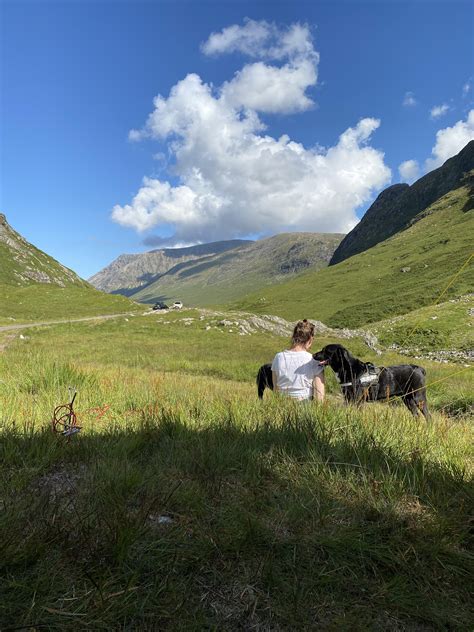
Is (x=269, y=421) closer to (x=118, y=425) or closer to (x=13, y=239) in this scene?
(x=118, y=425)

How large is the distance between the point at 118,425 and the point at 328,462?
8.19ft

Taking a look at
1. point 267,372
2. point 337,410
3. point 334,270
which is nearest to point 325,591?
point 337,410

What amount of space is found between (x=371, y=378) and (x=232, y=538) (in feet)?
18.7

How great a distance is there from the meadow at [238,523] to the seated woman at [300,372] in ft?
5.19

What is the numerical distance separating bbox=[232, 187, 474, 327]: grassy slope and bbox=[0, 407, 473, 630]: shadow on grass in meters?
74.5

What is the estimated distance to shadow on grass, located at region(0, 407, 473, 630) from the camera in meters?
1.67

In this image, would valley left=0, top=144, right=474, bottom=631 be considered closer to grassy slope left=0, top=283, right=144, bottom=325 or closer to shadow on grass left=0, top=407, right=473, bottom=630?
shadow on grass left=0, top=407, right=473, bottom=630

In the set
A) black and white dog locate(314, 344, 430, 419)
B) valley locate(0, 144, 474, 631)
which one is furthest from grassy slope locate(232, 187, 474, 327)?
valley locate(0, 144, 474, 631)

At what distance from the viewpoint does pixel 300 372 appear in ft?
19.8

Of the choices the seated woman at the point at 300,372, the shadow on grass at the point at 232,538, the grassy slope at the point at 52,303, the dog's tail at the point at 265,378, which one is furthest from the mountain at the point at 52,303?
the shadow on grass at the point at 232,538

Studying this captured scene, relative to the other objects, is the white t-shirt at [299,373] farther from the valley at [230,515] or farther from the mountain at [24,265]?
the mountain at [24,265]

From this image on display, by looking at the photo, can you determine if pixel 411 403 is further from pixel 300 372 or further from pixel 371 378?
pixel 300 372

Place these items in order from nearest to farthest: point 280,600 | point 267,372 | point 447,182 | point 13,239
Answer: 1. point 280,600
2. point 267,372
3. point 13,239
4. point 447,182

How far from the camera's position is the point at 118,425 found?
4133mm
